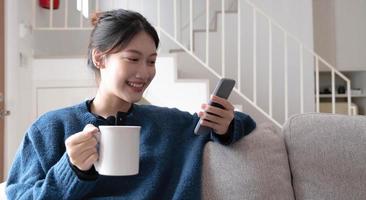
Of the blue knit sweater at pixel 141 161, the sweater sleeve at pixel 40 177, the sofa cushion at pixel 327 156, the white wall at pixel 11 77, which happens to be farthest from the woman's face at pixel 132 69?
the white wall at pixel 11 77

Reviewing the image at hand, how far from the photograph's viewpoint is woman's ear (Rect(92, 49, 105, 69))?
1052 millimetres

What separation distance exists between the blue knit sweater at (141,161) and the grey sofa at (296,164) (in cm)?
5

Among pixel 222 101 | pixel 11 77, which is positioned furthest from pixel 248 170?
pixel 11 77

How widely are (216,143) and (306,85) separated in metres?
2.76

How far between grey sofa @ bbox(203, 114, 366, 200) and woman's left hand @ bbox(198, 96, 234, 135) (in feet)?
0.31

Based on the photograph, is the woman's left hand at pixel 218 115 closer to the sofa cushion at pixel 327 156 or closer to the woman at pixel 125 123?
the woman at pixel 125 123

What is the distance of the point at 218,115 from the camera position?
3.17 ft

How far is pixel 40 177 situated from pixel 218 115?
0.48m

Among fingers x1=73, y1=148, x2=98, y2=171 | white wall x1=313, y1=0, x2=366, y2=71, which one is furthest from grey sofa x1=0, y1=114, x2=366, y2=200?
white wall x1=313, y1=0, x2=366, y2=71

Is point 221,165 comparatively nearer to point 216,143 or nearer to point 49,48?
point 216,143

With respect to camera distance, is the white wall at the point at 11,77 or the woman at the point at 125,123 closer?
the woman at the point at 125,123

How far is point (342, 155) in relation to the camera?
105cm

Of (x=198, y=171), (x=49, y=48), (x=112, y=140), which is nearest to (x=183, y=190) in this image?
(x=198, y=171)

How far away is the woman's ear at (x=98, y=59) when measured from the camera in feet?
3.45
